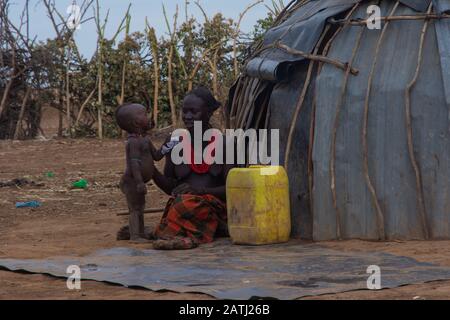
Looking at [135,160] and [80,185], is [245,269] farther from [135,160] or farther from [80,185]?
[80,185]

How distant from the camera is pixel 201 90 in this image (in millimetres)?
7352

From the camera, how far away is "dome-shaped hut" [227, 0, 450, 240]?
21.7 ft

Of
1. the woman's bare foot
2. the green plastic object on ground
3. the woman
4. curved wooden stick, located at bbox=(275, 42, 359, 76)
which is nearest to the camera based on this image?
the woman's bare foot

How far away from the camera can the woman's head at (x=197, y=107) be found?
726cm

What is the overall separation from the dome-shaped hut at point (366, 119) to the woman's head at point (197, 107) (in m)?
0.44

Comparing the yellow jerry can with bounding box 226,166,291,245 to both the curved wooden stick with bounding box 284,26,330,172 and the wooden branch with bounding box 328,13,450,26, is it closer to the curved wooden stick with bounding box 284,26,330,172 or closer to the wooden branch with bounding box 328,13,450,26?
the curved wooden stick with bounding box 284,26,330,172

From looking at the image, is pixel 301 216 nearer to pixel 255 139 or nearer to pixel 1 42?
pixel 255 139

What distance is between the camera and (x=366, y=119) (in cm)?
675

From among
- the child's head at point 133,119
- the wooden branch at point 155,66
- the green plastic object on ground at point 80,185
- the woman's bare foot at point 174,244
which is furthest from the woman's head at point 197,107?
the wooden branch at point 155,66

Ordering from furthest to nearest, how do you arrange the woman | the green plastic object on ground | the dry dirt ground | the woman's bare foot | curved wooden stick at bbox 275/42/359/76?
the green plastic object on ground → the woman → curved wooden stick at bbox 275/42/359/76 → the woman's bare foot → the dry dirt ground

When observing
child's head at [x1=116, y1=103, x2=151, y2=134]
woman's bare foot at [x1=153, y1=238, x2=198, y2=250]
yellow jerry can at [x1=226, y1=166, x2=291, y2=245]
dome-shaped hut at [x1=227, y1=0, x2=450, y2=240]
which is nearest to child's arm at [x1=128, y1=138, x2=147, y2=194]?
child's head at [x1=116, y1=103, x2=151, y2=134]

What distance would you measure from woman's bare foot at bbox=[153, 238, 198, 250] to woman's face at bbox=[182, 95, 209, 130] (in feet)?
2.94

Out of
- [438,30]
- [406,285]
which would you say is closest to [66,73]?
[438,30]

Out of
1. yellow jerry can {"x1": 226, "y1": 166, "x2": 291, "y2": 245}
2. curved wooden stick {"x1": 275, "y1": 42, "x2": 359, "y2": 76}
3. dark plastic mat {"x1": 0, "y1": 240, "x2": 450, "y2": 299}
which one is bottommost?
dark plastic mat {"x1": 0, "y1": 240, "x2": 450, "y2": 299}
